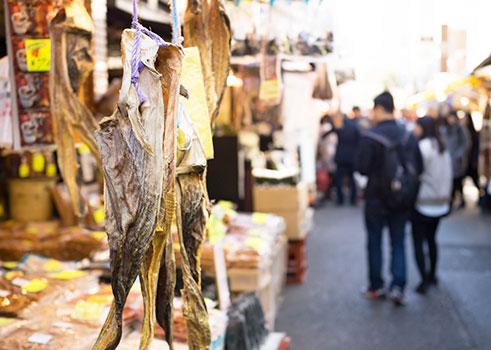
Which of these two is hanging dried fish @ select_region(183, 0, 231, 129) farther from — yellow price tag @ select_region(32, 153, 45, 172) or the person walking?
the person walking

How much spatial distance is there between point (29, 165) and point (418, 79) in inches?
418

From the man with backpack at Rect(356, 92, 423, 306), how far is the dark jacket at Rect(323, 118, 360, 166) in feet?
18.2

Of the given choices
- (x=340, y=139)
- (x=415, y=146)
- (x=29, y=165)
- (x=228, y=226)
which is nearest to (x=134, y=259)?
(x=228, y=226)

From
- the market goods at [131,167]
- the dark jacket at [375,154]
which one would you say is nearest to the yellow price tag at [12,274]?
the market goods at [131,167]

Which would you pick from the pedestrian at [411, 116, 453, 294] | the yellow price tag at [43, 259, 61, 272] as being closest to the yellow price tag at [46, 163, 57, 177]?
the yellow price tag at [43, 259, 61, 272]

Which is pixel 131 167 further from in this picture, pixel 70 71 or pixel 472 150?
pixel 472 150

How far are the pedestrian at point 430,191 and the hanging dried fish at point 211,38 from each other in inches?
159

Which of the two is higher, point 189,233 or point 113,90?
point 113,90

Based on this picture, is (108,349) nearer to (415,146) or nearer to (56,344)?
(56,344)

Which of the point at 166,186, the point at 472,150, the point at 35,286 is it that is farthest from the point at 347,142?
the point at 166,186

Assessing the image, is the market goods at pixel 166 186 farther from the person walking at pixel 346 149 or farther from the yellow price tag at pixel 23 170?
the person walking at pixel 346 149

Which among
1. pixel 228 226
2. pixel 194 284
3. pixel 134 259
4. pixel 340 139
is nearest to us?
pixel 134 259

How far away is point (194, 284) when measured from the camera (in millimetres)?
1867

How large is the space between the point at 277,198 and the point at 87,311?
3851mm
